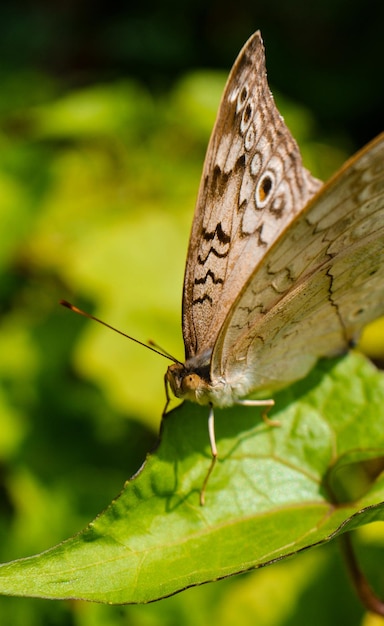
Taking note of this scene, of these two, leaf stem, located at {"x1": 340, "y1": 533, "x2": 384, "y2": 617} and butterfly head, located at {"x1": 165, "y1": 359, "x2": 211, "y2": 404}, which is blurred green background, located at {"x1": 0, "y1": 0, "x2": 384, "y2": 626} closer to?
leaf stem, located at {"x1": 340, "y1": 533, "x2": 384, "y2": 617}

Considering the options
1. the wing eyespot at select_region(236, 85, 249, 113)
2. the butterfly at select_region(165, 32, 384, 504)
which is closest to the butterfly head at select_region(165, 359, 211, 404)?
the butterfly at select_region(165, 32, 384, 504)

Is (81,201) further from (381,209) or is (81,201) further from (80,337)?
(381,209)

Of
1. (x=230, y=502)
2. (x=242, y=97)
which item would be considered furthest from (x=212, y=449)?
(x=242, y=97)

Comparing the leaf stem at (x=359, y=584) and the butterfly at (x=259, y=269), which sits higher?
the butterfly at (x=259, y=269)

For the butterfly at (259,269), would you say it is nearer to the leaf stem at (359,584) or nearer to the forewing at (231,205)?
the forewing at (231,205)

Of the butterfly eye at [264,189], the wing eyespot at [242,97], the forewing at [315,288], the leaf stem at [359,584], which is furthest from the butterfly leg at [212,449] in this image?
the wing eyespot at [242,97]

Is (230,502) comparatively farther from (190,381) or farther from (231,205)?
(231,205)
